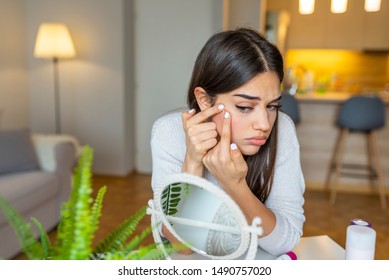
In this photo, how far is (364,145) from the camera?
3.02 m

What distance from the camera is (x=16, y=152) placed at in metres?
2.20

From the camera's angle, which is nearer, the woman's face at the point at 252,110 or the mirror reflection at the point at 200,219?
the mirror reflection at the point at 200,219

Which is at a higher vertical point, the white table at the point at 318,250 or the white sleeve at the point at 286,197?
the white sleeve at the point at 286,197

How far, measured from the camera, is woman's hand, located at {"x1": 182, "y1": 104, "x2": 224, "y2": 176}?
68 cm

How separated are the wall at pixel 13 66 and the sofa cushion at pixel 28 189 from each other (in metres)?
1.17

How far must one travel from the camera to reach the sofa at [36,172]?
1.99m

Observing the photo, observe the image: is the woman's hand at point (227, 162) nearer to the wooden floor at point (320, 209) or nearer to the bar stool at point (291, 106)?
the wooden floor at point (320, 209)

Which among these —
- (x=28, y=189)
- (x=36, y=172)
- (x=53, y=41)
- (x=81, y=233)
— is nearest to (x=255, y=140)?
(x=81, y=233)

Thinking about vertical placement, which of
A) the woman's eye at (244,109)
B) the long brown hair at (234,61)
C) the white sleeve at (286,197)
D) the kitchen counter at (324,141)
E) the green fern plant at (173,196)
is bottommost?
the kitchen counter at (324,141)

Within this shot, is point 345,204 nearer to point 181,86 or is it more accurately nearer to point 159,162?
point 181,86

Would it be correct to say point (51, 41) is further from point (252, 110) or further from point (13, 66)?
point (252, 110)

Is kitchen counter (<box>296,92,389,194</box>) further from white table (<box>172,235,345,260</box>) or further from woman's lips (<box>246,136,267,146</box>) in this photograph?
woman's lips (<box>246,136,267,146</box>)

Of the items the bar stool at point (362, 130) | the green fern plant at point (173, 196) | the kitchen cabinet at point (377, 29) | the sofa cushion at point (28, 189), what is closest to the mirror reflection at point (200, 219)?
the green fern plant at point (173, 196)

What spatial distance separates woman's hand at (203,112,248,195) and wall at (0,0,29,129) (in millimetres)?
2828
